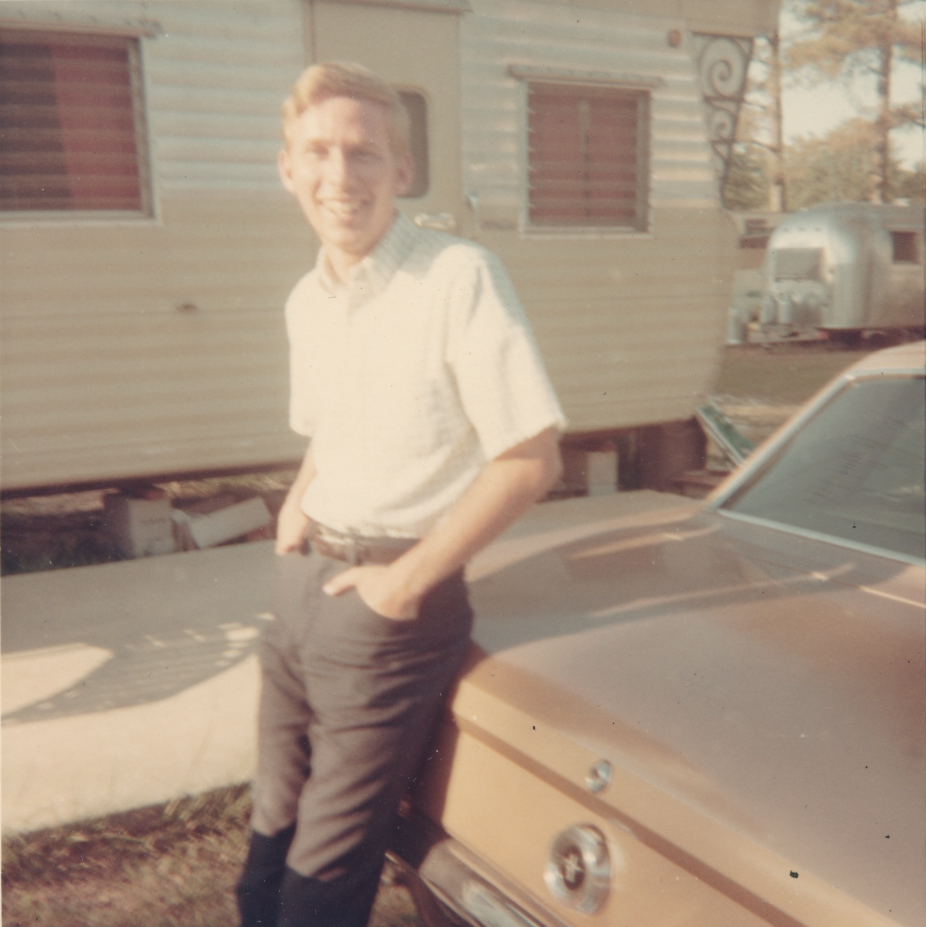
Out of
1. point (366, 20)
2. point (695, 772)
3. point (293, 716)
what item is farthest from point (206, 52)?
point (695, 772)

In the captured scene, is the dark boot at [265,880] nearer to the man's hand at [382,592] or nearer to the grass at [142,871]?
the grass at [142,871]

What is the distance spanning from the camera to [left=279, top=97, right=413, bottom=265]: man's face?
1.83 metres

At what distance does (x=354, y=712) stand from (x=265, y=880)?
1.50 feet

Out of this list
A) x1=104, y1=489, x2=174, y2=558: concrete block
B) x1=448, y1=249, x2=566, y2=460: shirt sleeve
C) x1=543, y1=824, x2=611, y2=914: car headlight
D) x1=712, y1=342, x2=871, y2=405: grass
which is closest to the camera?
x1=543, y1=824, x2=611, y2=914: car headlight

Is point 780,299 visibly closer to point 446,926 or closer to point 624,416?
point 624,416

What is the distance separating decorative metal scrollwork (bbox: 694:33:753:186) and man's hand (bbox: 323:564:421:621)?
5.62m

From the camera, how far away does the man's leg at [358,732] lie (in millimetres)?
1737

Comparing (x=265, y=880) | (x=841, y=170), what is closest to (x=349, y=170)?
(x=265, y=880)

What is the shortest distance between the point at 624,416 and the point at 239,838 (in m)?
4.03

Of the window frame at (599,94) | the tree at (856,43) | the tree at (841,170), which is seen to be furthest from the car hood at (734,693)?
the tree at (841,170)

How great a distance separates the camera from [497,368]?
5.50 feet

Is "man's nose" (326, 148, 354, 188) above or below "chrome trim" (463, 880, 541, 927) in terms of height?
above

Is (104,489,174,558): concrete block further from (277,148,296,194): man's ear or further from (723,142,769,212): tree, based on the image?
(723,142,769,212): tree

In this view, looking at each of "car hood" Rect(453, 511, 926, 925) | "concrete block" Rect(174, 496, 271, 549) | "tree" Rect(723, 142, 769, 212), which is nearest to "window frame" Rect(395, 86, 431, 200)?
"concrete block" Rect(174, 496, 271, 549)
